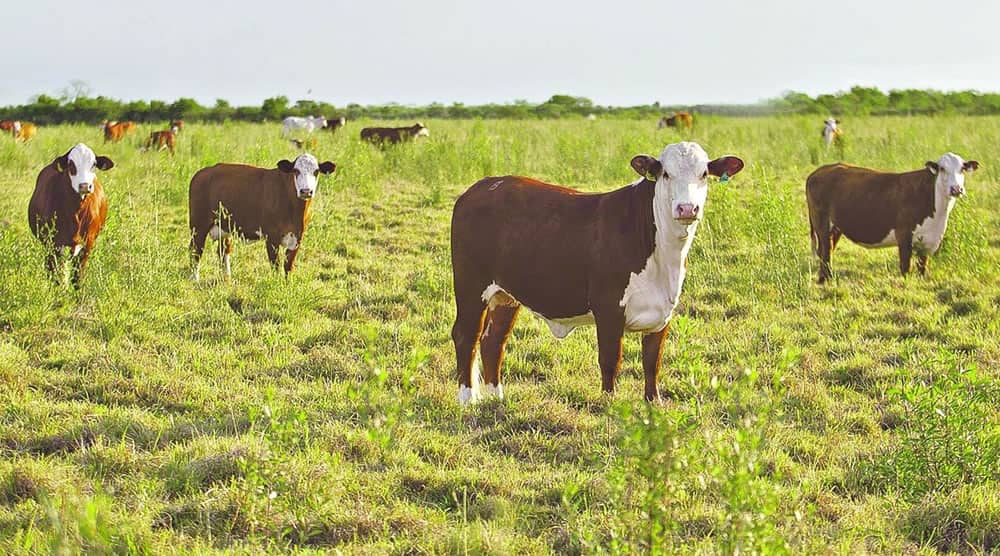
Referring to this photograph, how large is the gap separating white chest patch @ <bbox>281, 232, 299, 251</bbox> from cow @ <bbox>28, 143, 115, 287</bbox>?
5.71 ft

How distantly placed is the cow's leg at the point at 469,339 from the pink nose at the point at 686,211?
62.1 inches

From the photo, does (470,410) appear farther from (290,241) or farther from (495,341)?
(290,241)

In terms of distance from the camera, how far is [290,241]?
383 inches

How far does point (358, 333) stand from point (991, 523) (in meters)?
4.74

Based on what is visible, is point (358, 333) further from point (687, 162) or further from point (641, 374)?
point (687, 162)

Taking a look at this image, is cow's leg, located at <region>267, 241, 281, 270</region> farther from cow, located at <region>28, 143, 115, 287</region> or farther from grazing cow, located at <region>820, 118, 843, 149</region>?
grazing cow, located at <region>820, 118, 843, 149</region>

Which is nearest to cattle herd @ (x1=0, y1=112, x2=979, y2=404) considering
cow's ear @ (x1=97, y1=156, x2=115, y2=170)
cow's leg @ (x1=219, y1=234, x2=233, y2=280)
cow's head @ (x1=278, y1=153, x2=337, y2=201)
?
cow's ear @ (x1=97, y1=156, x2=115, y2=170)

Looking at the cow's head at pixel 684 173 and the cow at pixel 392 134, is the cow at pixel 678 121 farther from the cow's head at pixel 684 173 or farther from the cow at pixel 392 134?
the cow's head at pixel 684 173

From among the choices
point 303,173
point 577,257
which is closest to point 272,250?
point 303,173

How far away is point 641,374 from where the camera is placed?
6.74 metres

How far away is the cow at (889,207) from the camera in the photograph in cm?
945

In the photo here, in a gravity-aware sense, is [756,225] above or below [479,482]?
above

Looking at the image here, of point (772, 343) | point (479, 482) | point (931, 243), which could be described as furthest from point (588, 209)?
point (931, 243)

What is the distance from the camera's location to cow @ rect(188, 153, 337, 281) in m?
9.73
